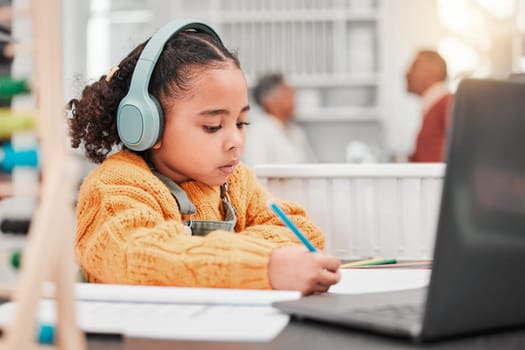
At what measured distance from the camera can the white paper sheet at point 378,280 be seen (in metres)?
0.80

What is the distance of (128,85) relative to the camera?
3.73 ft

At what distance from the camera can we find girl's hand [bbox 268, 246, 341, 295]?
75 centimetres

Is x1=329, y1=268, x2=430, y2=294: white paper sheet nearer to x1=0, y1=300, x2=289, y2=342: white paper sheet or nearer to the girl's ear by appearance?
x1=0, y1=300, x2=289, y2=342: white paper sheet

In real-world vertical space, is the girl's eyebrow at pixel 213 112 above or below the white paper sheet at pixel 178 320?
above

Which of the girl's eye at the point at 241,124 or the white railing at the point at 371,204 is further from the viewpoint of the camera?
the white railing at the point at 371,204

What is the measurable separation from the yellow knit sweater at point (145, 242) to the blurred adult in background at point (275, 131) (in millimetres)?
3355

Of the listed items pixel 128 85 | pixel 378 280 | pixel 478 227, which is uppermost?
pixel 128 85

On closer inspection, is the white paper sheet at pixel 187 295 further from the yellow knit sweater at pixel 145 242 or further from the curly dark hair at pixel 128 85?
the curly dark hair at pixel 128 85

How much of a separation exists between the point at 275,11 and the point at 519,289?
4.75 metres

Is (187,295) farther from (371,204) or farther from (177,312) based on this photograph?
(371,204)

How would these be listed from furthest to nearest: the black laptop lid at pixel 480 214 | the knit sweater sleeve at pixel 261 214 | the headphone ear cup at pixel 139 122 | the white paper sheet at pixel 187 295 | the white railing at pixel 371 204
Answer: the white railing at pixel 371 204 → the knit sweater sleeve at pixel 261 214 → the headphone ear cup at pixel 139 122 → the white paper sheet at pixel 187 295 → the black laptop lid at pixel 480 214

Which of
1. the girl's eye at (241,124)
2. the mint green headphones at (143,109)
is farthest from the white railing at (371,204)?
the mint green headphones at (143,109)

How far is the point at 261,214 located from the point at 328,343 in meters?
0.65

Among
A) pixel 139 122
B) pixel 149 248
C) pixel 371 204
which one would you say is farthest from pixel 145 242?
pixel 371 204
